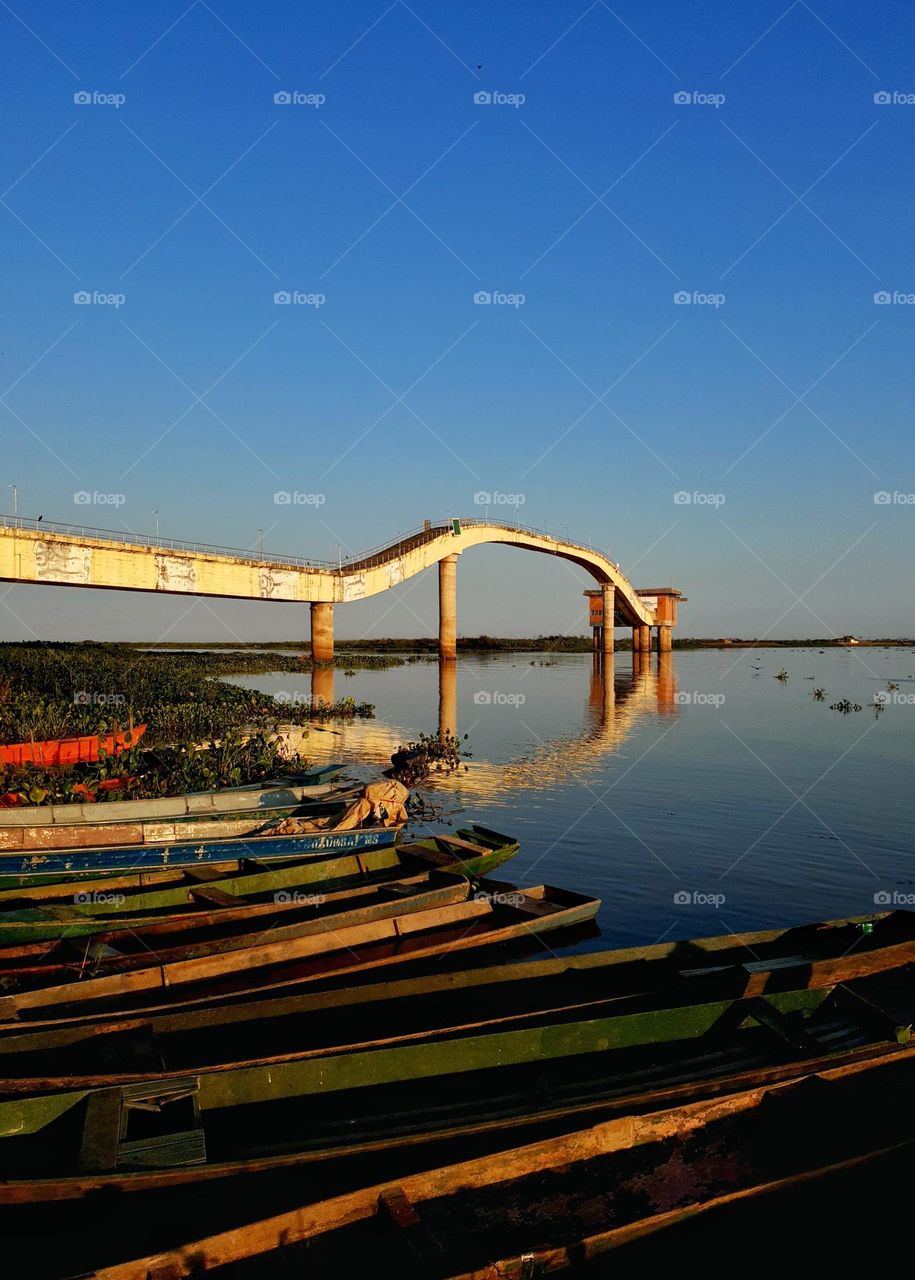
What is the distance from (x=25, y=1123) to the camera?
6.00 meters

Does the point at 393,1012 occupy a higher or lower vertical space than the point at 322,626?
lower

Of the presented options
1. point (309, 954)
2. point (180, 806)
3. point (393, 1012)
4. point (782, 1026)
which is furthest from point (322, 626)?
point (782, 1026)

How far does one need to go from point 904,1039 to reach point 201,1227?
548 cm

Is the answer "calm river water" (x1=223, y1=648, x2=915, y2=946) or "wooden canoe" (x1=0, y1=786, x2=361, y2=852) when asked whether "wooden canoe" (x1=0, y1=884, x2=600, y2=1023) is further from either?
"wooden canoe" (x1=0, y1=786, x2=361, y2=852)

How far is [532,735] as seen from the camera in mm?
33812

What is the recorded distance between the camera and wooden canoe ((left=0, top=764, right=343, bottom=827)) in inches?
564

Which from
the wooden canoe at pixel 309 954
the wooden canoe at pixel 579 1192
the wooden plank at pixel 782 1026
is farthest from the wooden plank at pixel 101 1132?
the wooden plank at pixel 782 1026

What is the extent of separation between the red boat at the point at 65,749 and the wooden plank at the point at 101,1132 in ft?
48.4

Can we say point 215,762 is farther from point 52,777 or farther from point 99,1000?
point 99,1000

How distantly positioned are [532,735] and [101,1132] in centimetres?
2853

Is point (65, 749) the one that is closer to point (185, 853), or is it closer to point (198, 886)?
point (185, 853)

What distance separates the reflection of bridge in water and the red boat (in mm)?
6554

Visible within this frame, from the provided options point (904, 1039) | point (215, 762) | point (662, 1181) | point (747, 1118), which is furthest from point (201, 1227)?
point (215, 762)

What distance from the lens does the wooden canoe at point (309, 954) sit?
8531 mm
